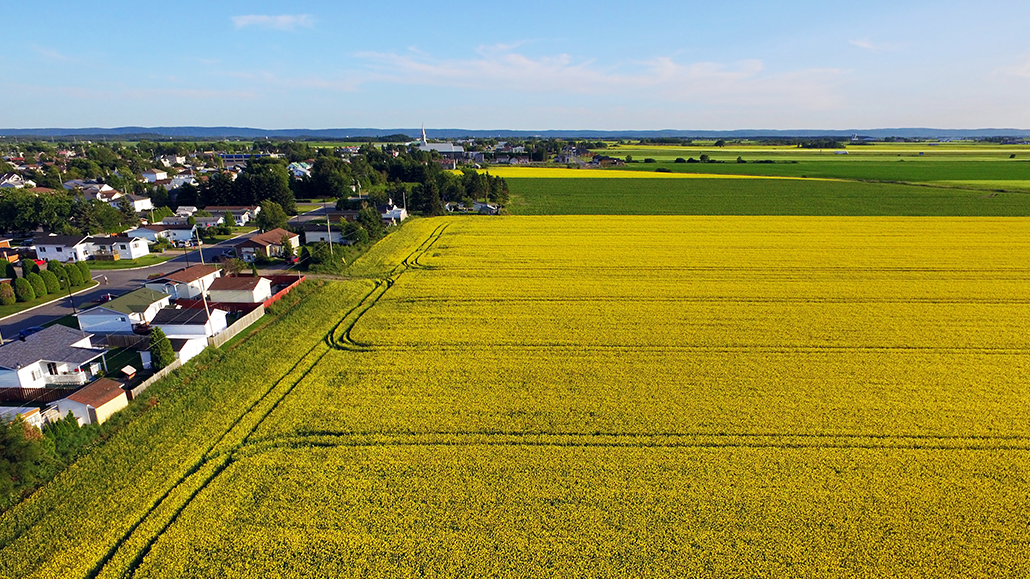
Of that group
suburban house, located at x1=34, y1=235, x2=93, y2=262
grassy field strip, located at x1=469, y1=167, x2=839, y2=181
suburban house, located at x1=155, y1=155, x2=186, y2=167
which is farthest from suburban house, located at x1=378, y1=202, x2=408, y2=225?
suburban house, located at x1=155, y1=155, x2=186, y2=167

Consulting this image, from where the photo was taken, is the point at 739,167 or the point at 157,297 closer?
the point at 157,297

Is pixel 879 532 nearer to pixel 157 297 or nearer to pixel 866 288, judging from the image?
pixel 866 288

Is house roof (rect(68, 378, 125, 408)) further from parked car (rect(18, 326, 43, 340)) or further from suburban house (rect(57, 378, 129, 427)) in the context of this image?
parked car (rect(18, 326, 43, 340))

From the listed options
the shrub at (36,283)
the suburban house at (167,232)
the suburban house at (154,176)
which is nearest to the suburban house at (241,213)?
the suburban house at (167,232)

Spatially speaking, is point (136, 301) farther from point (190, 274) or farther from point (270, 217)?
point (270, 217)

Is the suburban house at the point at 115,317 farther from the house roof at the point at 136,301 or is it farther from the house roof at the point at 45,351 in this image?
the house roof at the point at 45,351

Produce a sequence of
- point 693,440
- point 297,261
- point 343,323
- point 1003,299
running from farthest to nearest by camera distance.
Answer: point 297,261, point 1003,299, point 343,323, point 693,440

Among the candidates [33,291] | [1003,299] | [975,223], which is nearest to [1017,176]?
[975,223]
